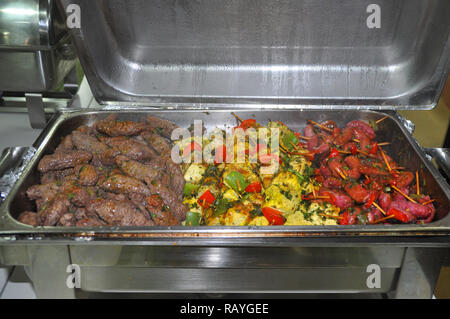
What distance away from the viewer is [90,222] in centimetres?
147

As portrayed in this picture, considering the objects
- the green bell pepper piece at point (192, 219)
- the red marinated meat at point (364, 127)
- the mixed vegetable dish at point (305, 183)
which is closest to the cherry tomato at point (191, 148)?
the mixed vegetable dish at point (305, 183)

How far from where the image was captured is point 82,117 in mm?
2012

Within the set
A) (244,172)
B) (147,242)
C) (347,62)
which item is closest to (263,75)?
(347,62)

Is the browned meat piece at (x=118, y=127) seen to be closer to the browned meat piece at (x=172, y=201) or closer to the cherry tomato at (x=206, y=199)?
the browned meat piece at (x=172, y=201)

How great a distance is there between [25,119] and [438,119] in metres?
2.55

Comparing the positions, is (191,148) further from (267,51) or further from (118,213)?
(267,51)

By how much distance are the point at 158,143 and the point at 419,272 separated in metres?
1.22

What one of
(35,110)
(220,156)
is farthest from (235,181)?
(35,110)

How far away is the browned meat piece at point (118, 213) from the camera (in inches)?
58.0

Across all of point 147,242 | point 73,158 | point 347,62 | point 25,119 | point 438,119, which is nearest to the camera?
point 147,242

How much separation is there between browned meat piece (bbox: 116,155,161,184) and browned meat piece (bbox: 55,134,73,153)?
0.26m

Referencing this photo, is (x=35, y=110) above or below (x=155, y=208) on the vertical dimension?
below
